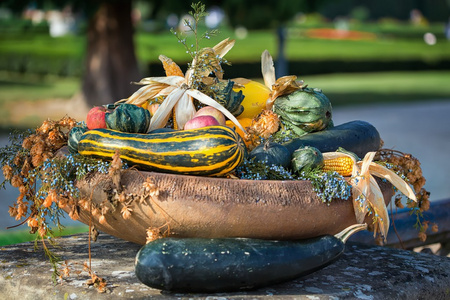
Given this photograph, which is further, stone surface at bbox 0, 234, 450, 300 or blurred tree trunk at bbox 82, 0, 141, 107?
blurred tree trunk at bbox 82, 0, 141, 107

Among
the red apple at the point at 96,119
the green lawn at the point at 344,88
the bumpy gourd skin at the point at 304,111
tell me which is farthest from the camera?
the green lawn at the point at 344,88

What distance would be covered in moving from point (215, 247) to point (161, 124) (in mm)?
669

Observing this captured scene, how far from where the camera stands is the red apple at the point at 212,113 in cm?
245

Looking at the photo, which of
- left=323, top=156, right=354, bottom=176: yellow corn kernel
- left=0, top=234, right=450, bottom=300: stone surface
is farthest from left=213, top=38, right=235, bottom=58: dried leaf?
left=0, top=234, right=450, bottom=300: stone surface

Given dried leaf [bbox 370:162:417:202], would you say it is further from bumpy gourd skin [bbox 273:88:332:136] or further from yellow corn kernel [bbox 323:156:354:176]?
bumpy gourd skin [bbox 273:88:332:136]

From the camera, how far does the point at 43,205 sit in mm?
2164

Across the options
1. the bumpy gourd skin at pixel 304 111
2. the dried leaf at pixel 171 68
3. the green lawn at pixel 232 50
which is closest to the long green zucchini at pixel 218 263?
the bumpy gourd skin at pixel 304 111

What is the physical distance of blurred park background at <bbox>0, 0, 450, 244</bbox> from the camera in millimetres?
10914

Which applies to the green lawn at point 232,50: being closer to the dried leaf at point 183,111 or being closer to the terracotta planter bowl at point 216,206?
the dried leaf at point 183,111

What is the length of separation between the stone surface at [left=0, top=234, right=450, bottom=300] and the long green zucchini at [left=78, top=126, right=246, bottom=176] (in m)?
0.42

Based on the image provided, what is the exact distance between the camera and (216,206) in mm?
2004

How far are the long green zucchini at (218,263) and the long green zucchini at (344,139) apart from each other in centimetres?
52

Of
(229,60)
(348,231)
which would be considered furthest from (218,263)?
(229,60)

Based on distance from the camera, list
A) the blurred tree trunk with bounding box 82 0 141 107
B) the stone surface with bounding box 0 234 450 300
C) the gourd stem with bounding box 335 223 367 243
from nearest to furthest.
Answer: the stone surface with bounding box 0 234 450 300 < the gourd stem with bounding box 335 223 367 243 < the blurred tree trunk with bounding box 82 0 141 107
